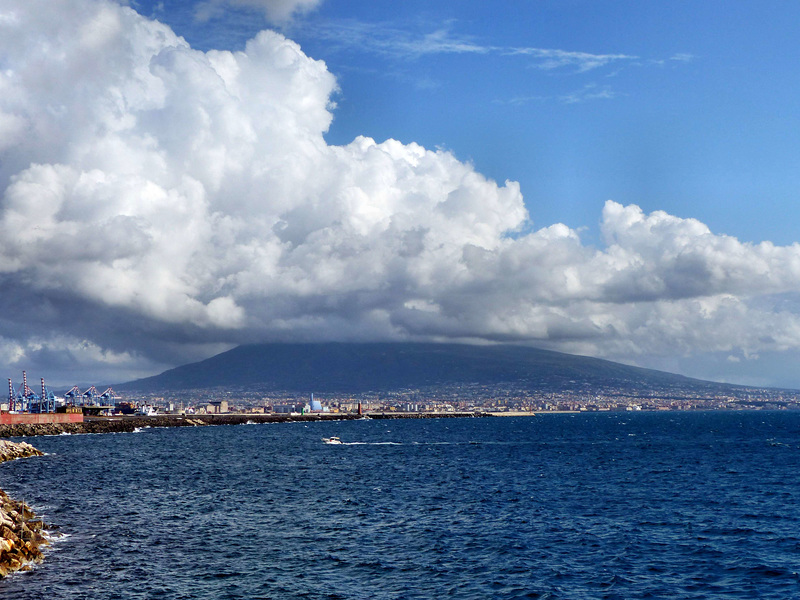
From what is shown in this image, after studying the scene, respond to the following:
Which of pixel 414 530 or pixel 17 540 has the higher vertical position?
pixel 17 540

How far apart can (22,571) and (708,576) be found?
33.6m

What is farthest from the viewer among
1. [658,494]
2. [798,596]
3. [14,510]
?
[658,494]

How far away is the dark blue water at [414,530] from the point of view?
36375mm

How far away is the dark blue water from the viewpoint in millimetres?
36375

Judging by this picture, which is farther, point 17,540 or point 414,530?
point 414,530

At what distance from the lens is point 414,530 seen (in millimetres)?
49938

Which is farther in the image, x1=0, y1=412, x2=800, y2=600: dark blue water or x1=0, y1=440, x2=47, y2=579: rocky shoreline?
x1=0, y1=440, x2=47, y2=579: rocky shoreline

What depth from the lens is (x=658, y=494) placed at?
67188mm

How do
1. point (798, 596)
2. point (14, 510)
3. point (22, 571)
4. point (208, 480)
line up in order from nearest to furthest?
1. point (798, 596)
2. point (22, 571)
3. point (14, 510)
4. point (208, 480)

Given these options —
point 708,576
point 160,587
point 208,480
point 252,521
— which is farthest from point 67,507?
point 708,576

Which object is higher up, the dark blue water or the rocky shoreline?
the rocky shoreline

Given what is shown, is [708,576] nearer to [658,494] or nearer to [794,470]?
[658,494]

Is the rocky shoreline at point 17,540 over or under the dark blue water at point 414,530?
over

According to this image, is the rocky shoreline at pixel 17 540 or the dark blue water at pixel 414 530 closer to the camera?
the dark blue water at pixel 414 530
